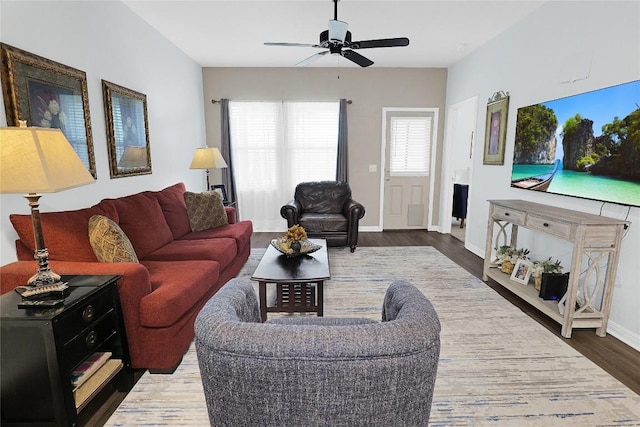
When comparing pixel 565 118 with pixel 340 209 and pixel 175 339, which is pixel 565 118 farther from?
pixel 175 339

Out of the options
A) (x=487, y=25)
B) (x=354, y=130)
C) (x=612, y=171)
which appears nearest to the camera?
(x=612, y=171)

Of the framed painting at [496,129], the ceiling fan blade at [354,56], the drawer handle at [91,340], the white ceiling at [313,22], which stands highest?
the white ceiling at [313,22]

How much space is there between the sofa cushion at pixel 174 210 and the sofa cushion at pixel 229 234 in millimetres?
94

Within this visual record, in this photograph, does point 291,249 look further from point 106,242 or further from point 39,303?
point 39,303

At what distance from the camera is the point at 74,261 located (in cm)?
212

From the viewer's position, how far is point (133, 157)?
3.42 metres

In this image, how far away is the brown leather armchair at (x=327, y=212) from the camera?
4676 millimetres

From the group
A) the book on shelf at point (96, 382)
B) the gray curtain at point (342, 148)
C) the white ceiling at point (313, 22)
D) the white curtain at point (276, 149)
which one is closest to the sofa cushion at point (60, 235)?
the book on shelf at point (96, 382)

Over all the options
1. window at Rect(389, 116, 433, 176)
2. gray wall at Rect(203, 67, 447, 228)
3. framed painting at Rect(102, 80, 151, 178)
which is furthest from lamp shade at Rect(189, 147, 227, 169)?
window at Rect(389, 116, 433, 176)

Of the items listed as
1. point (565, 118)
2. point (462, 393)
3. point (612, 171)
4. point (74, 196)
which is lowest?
point (462, 393)

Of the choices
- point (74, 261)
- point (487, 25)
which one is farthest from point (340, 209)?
point (74, 261)

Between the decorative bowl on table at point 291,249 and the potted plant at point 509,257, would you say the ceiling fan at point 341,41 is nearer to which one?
the decorative bowl on table at point 291,249

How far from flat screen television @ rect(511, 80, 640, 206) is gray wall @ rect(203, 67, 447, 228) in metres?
2.48

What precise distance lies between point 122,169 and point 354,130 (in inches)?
147
